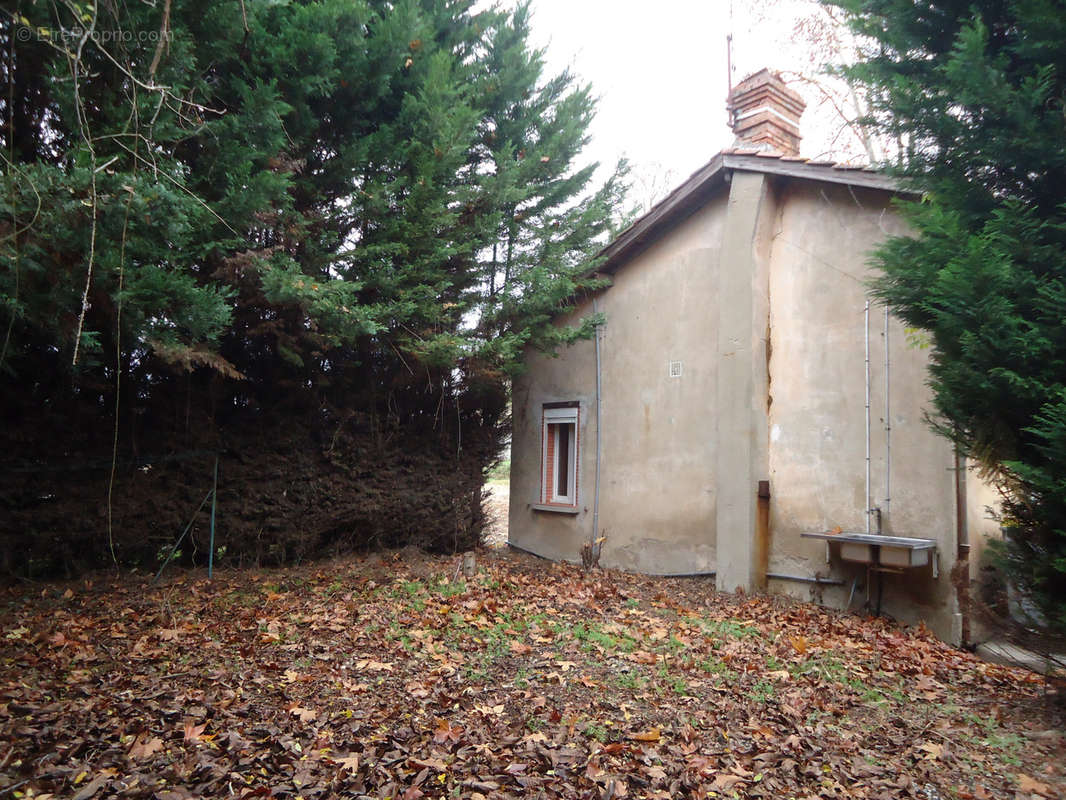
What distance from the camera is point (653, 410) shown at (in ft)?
31.8

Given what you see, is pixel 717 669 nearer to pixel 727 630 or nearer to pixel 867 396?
pixel 727 630

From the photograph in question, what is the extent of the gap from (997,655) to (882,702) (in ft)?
8.03

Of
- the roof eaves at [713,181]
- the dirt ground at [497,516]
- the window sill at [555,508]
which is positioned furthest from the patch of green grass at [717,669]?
the dirt ground at [497,516]

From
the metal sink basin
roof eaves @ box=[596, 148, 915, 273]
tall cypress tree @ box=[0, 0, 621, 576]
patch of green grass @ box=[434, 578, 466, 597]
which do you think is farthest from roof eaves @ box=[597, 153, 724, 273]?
patch of green grass @ box=[434, 578, 466, 597]

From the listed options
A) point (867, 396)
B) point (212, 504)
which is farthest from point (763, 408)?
point (212, 504)

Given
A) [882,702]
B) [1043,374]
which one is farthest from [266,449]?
[1043,374]

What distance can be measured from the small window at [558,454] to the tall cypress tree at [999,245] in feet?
21.0

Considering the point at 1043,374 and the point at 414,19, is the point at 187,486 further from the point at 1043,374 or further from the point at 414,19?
the point at 1043,374

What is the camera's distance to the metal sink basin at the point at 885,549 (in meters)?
6.61

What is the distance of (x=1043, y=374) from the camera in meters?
4.25

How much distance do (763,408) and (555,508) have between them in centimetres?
391

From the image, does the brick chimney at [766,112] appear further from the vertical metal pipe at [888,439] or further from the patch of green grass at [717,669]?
the patch of green grass at [717,669]

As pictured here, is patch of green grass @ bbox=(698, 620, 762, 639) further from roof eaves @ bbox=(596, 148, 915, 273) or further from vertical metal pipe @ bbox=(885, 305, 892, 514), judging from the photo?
roof eaves @ bbox=(596, 148, 915, 273)

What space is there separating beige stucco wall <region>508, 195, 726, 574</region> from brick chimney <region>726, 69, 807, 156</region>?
Result: 1207 mm
